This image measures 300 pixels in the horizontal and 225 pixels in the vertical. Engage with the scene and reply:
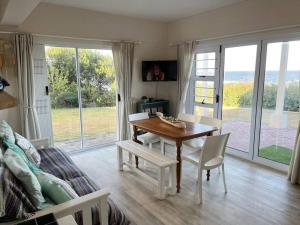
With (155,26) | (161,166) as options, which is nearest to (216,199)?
(161,166)

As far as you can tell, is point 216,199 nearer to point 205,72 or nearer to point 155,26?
point 205,72

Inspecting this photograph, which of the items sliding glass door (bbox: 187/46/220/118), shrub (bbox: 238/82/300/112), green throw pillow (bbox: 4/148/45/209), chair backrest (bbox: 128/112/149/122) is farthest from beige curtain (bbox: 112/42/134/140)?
green throw pillow (bbox: 4/148/45/209)

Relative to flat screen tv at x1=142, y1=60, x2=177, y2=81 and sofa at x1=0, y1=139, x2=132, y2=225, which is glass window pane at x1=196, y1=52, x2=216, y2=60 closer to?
flat screen tv at x1=142, y1=60, x2=177, y2=81

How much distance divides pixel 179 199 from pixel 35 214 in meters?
1.73

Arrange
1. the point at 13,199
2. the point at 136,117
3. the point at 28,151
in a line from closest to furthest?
the point at 13,199
the point at 28,151
the point at 136,117

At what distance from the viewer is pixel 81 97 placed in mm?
4242

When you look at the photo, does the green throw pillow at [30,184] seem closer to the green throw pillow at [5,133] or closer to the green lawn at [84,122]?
the green throw pillow at [5,133]

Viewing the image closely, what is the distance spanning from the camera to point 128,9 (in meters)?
3.98

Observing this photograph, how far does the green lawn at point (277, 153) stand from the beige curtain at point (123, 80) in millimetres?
2557

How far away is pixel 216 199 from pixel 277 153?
5.15 feet

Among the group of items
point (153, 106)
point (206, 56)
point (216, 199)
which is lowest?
point (216, 199)

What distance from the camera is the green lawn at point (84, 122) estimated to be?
417 centimetres

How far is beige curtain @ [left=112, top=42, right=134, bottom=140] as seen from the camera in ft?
14.3

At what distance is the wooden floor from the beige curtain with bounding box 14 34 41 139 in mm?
1102
